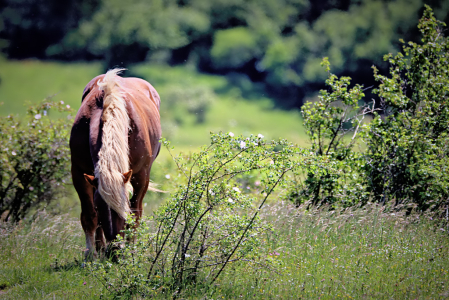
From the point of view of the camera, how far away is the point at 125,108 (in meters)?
4.34

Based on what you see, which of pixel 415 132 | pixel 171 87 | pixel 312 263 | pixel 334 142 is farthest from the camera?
pixel 171 87

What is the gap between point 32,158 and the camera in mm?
6191

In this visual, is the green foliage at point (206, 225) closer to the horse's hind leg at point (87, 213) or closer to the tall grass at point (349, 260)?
the tall grass at point (349, 260)

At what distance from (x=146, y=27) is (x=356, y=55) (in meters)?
23.4

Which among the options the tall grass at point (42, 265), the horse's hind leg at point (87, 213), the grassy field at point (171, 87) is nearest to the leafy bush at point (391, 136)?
the horse's hind leg at point (87, 213)

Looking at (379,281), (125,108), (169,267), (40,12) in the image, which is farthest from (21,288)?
(40,12)

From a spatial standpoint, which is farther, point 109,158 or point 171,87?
point 171,87

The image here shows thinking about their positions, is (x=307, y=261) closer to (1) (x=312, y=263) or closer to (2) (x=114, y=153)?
(1) (x=312, y=263)

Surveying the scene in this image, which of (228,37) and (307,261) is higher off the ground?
(228,37)

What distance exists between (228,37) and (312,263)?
40004 mm

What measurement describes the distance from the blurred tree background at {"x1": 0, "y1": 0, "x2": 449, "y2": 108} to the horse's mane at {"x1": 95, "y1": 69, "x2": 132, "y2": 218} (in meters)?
31.5

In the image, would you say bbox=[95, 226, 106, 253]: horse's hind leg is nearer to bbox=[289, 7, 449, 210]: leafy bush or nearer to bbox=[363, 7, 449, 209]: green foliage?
bbox=[289, 7, 449, 210]: leafy bush

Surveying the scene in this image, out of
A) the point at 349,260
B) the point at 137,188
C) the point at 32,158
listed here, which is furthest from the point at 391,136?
the point at 32,158

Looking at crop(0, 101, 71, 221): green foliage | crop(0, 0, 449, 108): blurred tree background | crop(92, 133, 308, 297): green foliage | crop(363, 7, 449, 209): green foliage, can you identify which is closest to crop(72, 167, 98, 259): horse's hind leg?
crop(92, 133, 308, 297): green foliage
